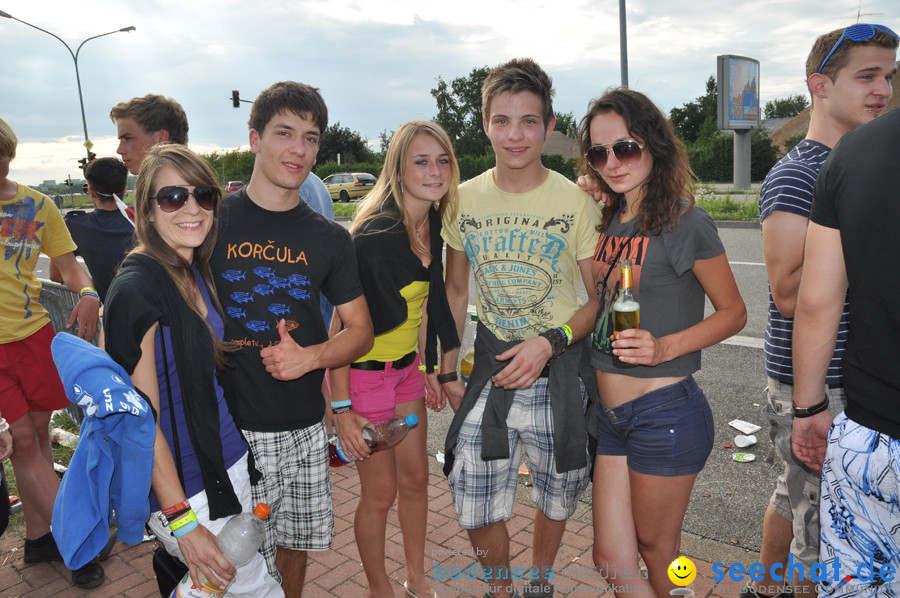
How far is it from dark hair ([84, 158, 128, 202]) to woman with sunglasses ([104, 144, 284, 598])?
6.29 feet

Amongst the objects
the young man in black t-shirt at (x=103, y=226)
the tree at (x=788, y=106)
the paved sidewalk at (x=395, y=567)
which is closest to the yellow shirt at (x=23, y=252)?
the young man in black t-shirt at (x=103, y=226)

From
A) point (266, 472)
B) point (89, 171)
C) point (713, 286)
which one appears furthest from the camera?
point (89, 171)

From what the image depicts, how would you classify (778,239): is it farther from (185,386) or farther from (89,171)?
(89,171)

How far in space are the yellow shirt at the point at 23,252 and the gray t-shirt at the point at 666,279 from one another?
132 inches

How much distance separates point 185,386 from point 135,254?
50 centimetres

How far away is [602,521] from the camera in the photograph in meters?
2.71

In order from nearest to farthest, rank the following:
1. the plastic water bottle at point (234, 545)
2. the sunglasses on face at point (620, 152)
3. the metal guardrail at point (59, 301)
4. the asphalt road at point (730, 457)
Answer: the plastic water bottle at point (234, 545) < the sunglasses on face at point (620, 152) < the asphalt road at point (730, 457) < the metal guardrail at point (59, 301)

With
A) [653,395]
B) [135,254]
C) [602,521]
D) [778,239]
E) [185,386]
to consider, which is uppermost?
[135,254]

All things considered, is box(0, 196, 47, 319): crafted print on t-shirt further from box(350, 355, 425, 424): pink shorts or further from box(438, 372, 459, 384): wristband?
box(438, 372, 459, 384): wristband

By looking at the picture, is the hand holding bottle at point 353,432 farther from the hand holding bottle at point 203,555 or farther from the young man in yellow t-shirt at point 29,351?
the young man in yellow t-shirt at point 29,351

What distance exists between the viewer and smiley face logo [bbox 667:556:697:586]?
259 cm

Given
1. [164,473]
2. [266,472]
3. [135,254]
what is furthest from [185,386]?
[266,472]

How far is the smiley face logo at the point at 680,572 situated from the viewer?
2593 mm

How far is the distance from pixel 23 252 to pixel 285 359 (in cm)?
229
